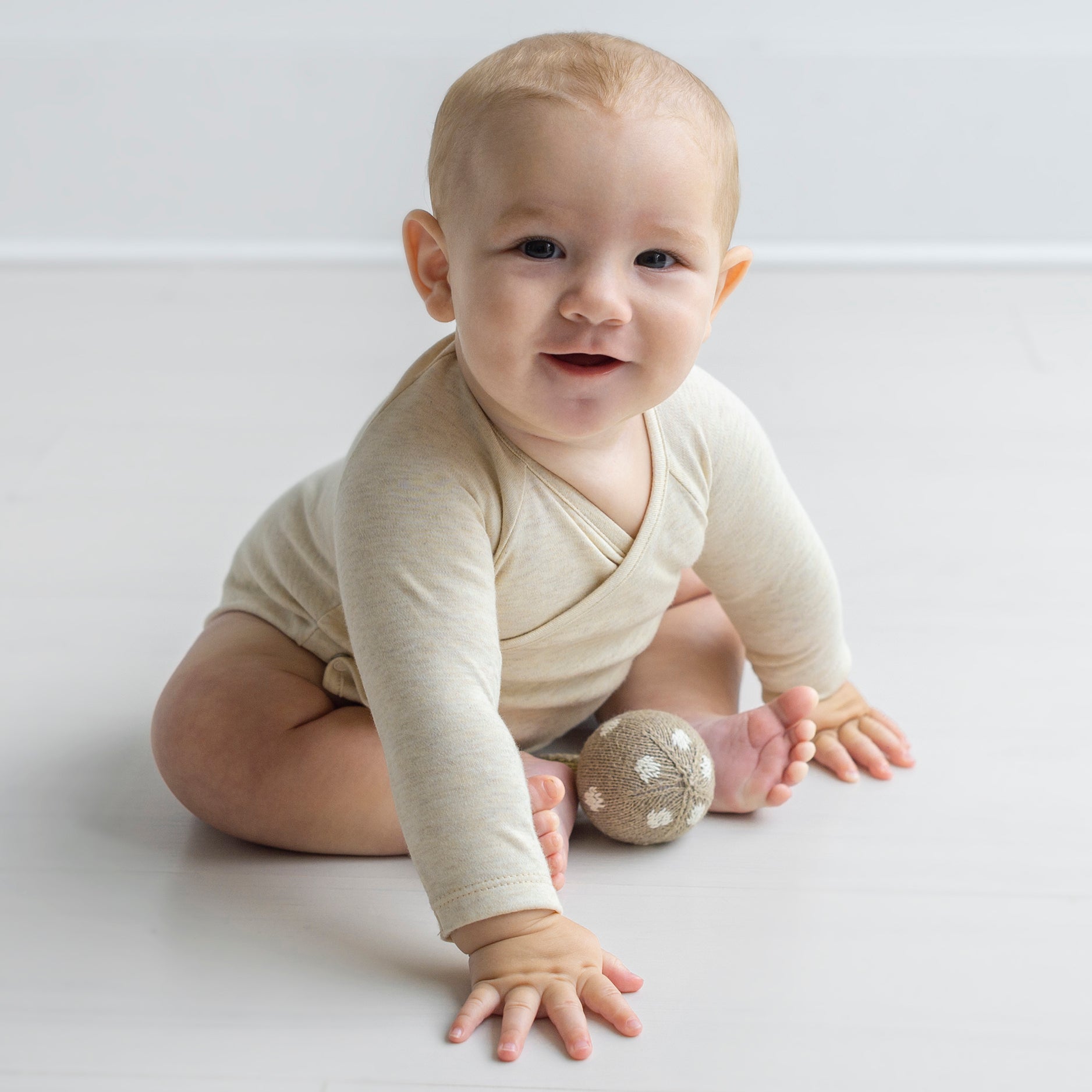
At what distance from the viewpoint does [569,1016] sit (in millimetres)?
749

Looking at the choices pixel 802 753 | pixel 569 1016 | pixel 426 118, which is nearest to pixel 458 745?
pixel 569 1016

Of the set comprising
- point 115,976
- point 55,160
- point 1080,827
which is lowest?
point 115,976

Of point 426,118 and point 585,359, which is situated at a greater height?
point 426,118

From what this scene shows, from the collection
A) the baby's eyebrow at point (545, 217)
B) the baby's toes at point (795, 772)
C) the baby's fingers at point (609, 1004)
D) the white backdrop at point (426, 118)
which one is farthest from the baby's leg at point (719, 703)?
the white backdrop at point (426, 118)

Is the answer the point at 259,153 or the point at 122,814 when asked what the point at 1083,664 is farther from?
the point at 259,153

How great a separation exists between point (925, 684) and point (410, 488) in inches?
19.3

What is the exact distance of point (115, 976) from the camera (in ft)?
2.65

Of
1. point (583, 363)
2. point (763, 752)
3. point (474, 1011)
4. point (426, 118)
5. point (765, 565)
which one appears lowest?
point (474, 1011)

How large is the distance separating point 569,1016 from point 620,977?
47 millimetres

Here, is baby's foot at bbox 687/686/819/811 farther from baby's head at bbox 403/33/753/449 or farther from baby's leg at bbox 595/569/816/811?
baby's head at bbox 403/33/753/449

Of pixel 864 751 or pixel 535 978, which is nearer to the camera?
pixel 535 978

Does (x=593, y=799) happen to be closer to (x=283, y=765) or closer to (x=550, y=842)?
(x=550, y=842)

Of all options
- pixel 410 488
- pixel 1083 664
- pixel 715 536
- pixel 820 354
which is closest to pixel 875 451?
pixel 820 354

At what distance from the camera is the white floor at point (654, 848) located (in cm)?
76
